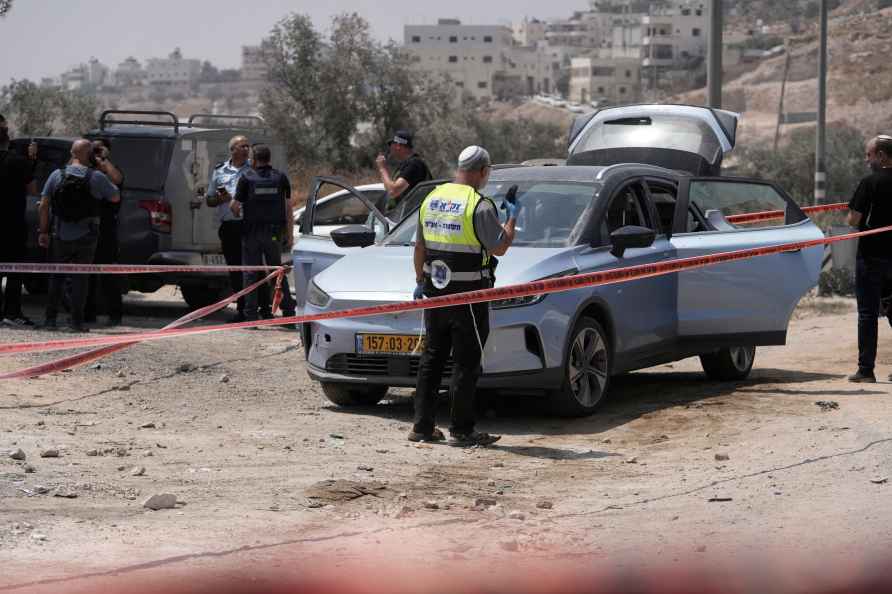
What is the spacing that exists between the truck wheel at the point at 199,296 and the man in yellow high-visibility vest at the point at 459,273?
8.81m

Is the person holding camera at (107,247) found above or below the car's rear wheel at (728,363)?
above

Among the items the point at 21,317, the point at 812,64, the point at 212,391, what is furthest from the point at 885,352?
the point at 812,64

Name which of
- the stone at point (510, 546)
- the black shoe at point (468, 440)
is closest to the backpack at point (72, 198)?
the black shoe at point (468, 440)

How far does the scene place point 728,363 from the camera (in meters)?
12.0

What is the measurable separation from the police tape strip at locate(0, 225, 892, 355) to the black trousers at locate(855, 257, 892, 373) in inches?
16.0

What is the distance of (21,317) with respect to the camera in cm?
1461

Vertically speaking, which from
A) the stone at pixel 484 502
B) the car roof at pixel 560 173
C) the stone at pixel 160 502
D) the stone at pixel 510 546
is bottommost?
the stone at pixel 484 502

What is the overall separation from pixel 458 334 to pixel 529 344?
860mm

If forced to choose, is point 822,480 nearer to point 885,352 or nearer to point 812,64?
point 885,352

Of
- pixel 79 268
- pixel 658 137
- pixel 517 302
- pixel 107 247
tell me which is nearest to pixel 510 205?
pixel 517 302

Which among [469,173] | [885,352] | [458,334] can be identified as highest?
[469,173]

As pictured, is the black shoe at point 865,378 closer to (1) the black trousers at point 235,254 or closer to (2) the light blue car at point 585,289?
(2) the light blue car at point 585,289

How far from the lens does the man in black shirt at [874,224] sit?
10969mm

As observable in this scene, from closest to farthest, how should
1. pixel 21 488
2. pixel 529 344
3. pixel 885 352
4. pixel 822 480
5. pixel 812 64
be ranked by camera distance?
pixel 21 488 → pixel 822 480 → pixel 529 344 → pixel 885 352 → pixel 812 64
